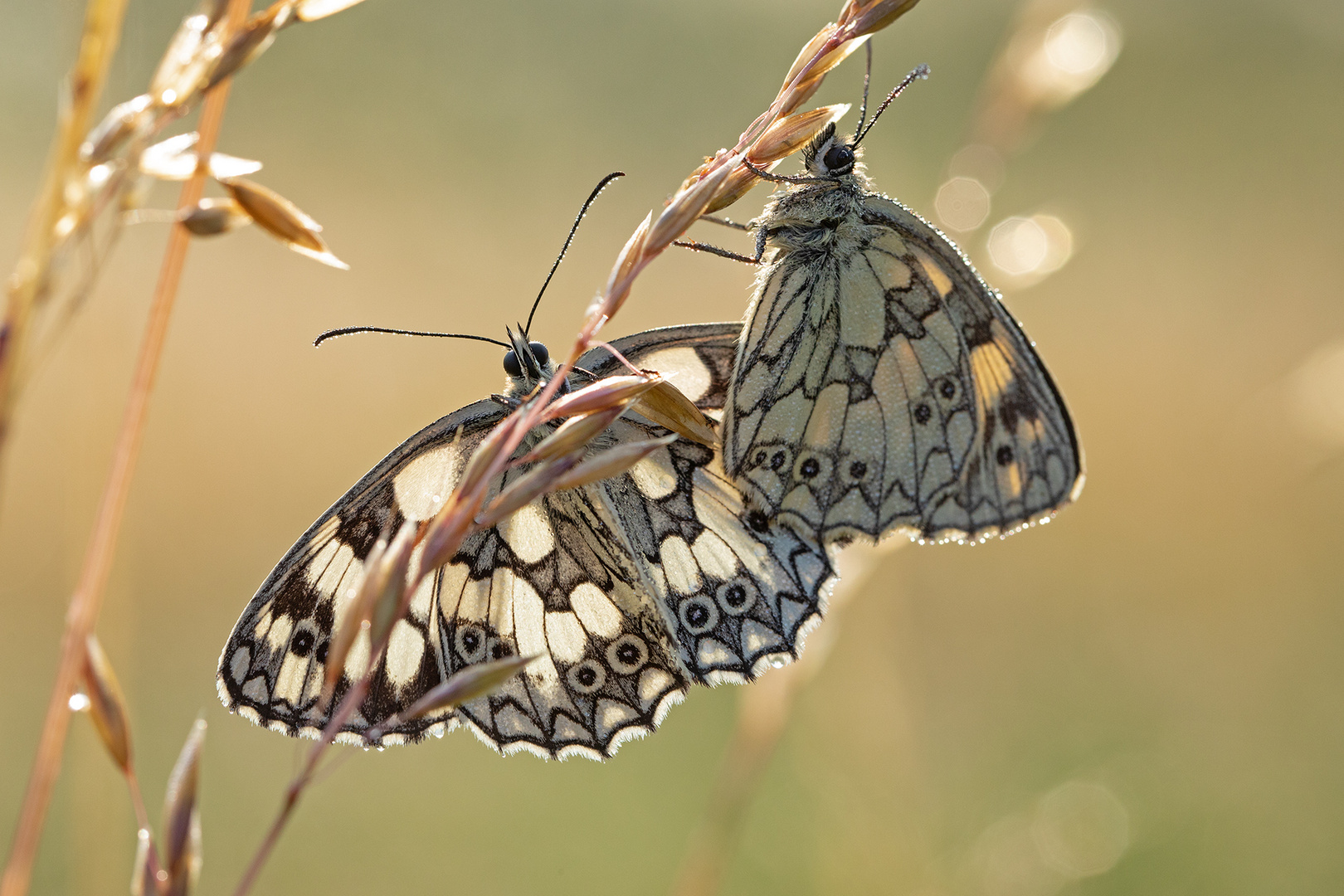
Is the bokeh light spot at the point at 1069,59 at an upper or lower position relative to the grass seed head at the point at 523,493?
upper

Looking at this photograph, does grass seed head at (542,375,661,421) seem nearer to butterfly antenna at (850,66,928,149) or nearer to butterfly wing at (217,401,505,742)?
butterfly wing at (217,401,505,742)

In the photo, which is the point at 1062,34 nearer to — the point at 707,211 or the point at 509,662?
the point at 707,211

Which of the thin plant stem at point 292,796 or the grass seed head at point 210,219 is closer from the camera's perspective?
the thin plant stem at point 292,796

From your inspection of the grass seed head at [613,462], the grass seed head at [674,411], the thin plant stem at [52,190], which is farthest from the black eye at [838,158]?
the thin plant stem at [52,190]

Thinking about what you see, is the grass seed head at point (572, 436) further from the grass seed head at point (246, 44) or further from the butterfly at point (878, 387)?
the butterfly at point (878, 387)

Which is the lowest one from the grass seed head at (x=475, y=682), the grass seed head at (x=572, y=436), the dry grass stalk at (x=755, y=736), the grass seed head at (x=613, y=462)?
the dry grass stalk at (x=755, y=736)

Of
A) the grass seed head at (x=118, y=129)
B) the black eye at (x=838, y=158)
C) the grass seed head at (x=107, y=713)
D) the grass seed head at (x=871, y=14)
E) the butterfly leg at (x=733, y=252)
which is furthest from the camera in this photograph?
the black eye at (x=838, y=158)

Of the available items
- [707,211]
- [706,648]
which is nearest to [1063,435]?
[706,648]
